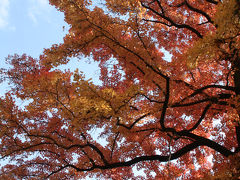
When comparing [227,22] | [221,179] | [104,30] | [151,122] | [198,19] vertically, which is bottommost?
[221,179]

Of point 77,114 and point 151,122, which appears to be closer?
point 77,114

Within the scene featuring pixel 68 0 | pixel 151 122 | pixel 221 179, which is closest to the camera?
pixel 221 179

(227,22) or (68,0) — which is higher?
(68,0)

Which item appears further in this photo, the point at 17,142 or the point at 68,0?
the point at 17,142

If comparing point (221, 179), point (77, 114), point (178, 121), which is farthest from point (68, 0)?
point (178, 121)

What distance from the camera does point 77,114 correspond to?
4492 mm

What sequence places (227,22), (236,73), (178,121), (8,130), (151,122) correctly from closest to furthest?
(227,22), (236,73), (8,130), (151,122), (178,121)

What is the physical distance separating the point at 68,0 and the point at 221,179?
5.57 meters

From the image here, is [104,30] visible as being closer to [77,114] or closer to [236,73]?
[77,114]

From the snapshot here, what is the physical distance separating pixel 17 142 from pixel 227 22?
712cm

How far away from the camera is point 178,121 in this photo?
7.48 meters

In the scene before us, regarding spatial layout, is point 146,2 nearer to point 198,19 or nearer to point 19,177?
point 198,19

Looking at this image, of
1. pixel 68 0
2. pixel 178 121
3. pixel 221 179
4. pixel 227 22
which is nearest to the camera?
pixel 227 22

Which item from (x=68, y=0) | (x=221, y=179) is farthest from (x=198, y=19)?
(x=221, y=179)
